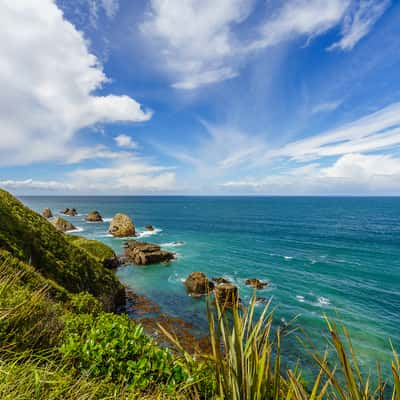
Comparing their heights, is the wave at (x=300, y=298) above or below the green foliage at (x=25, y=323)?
below

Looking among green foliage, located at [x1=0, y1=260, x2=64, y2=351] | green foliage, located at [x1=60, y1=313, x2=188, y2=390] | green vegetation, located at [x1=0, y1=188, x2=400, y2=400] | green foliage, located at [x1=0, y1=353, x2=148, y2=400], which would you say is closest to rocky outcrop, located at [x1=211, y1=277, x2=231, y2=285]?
green vegetation, located at [x1=0, y1=188, x2=400, y2=400]

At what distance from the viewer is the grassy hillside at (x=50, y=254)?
643 inches

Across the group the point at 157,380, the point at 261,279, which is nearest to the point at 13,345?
the point at 157,380

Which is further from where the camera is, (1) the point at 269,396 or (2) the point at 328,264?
(2) the point at 328,264

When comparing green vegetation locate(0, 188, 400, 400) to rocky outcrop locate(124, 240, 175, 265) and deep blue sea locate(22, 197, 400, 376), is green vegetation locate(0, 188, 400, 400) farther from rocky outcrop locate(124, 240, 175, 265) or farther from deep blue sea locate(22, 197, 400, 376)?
rocky outcrop locate(124, 240, 175, 265)

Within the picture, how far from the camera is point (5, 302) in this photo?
16.6ft

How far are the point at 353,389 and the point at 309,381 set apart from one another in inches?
699

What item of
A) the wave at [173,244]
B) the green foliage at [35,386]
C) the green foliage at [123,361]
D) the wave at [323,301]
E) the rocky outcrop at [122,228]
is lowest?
the wave at [323,301]

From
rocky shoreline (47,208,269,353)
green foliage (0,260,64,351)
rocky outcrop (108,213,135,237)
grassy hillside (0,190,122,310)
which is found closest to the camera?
green foliage (0,260,64,351)

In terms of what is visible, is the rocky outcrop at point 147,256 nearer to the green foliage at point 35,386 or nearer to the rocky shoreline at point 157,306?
the rocky shoreline at point 157,306

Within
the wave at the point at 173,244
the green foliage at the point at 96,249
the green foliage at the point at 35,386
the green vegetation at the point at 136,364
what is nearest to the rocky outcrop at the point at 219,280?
the green foliage at the point at 96,249

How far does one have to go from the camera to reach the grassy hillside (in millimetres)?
16342

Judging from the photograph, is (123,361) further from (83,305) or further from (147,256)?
(147,256)

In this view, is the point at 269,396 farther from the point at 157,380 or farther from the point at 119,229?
the point at 119,229
